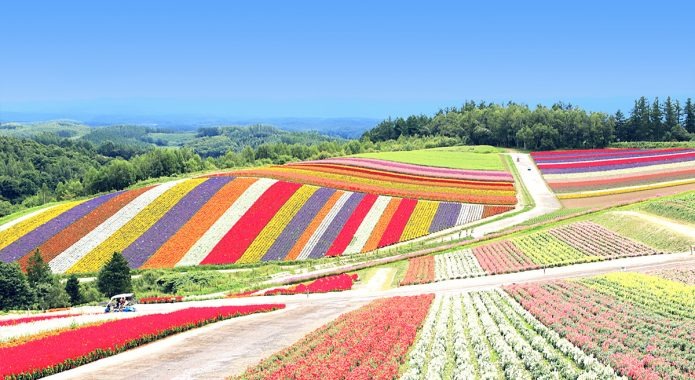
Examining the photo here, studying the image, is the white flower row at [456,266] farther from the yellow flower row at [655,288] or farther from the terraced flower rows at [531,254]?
the yellow flower row at [655,288]

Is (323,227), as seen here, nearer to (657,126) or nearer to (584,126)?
(584,126)

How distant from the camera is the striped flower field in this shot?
5850cm

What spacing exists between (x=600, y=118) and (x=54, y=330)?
5023 inches

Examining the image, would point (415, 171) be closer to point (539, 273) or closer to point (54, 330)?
point (539, 273)

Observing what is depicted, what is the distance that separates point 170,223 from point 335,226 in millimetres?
18631

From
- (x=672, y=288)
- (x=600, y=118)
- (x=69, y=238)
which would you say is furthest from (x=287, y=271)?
(x=600, y=118)

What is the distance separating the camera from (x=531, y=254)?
4869 cm

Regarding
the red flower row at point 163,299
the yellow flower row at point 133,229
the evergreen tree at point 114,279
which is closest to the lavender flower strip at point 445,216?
the red flower row at point 163,299

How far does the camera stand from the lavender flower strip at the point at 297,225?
191 ft

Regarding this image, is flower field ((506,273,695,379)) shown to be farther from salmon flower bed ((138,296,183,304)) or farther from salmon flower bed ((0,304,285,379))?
salmon flower bed ((138,296,183,304))

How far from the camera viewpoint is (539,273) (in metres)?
42.7

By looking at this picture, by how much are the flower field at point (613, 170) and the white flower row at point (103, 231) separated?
5324 centimetres

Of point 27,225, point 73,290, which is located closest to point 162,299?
point 73,290

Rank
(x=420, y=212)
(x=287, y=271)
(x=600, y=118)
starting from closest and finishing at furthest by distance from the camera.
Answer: (x=287, y=271), (x=420, y=212), (x=600, y=118)
